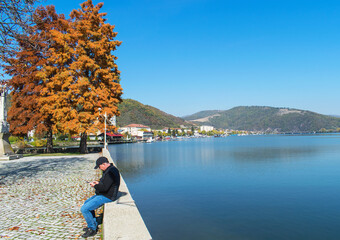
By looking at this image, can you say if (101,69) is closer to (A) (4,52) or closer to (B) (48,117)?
(B) (48,117)

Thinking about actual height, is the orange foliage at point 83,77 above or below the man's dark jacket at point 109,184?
above

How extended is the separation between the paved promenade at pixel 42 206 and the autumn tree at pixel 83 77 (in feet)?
40.1

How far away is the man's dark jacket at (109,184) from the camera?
20.2 feet

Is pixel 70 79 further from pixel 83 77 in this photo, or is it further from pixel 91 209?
pixel 91 209

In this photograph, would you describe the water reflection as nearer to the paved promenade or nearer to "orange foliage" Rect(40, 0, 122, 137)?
"orange foliage" Rect(40, 0, 122, 137)

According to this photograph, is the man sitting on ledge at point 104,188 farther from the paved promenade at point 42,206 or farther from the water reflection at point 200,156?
the water reflection at point 200,156

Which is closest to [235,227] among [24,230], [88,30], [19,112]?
[24,230]

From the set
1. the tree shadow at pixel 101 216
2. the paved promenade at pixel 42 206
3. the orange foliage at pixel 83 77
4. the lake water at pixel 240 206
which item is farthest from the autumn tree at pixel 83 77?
the tree shadow at pixel 101 216

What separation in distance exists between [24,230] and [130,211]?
2556mm

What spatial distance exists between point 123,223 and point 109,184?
1.24 m

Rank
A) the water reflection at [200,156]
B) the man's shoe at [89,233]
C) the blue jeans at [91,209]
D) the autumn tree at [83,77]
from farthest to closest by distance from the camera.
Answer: the water reflection at [200,156] → the autumn tree at [83,77] → the blue jeans at [91,209] → the man's shoe at [89,233]

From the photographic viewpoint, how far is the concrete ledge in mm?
4703

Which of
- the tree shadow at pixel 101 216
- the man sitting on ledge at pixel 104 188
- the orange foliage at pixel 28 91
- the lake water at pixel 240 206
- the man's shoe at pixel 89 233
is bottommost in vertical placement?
the lake water at pixel 240 206

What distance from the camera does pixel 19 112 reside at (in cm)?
2822
